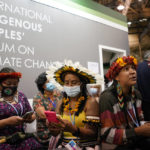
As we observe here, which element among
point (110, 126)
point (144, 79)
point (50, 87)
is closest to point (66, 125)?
point (110, 126)

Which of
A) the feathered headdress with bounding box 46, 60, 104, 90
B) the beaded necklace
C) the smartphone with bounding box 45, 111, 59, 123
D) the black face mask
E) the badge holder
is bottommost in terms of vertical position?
the badge holder

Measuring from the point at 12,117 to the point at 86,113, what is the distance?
0.94m

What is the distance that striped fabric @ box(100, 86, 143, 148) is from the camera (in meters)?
1.54

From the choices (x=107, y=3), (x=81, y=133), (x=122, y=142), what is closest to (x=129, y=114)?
(x=122, y=142)

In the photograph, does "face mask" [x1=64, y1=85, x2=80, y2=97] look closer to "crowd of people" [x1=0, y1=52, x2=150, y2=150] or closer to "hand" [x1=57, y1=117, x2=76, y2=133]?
"crowd of people" [x1=0, y1=52, x2=150, y2=150]

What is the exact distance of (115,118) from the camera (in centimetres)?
165

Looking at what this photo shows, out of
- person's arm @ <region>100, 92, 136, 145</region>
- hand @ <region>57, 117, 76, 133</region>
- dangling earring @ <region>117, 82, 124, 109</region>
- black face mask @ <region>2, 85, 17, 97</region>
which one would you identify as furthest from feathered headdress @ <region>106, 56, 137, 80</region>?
black face mask @ <region>2, 85, 17, 97</region>

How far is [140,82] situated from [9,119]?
2.10 meters

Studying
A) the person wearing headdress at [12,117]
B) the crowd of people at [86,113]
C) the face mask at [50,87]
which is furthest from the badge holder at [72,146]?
the face mask at [50,87]

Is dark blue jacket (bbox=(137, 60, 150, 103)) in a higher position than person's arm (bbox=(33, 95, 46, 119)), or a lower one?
higher

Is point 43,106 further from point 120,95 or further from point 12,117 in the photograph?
point 120,95

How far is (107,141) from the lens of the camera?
158cm

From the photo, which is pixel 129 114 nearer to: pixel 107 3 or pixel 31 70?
pixel 31 70

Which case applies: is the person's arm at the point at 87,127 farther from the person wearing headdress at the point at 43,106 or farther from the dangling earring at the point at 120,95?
the person wearing headdress at the point at 43,106
